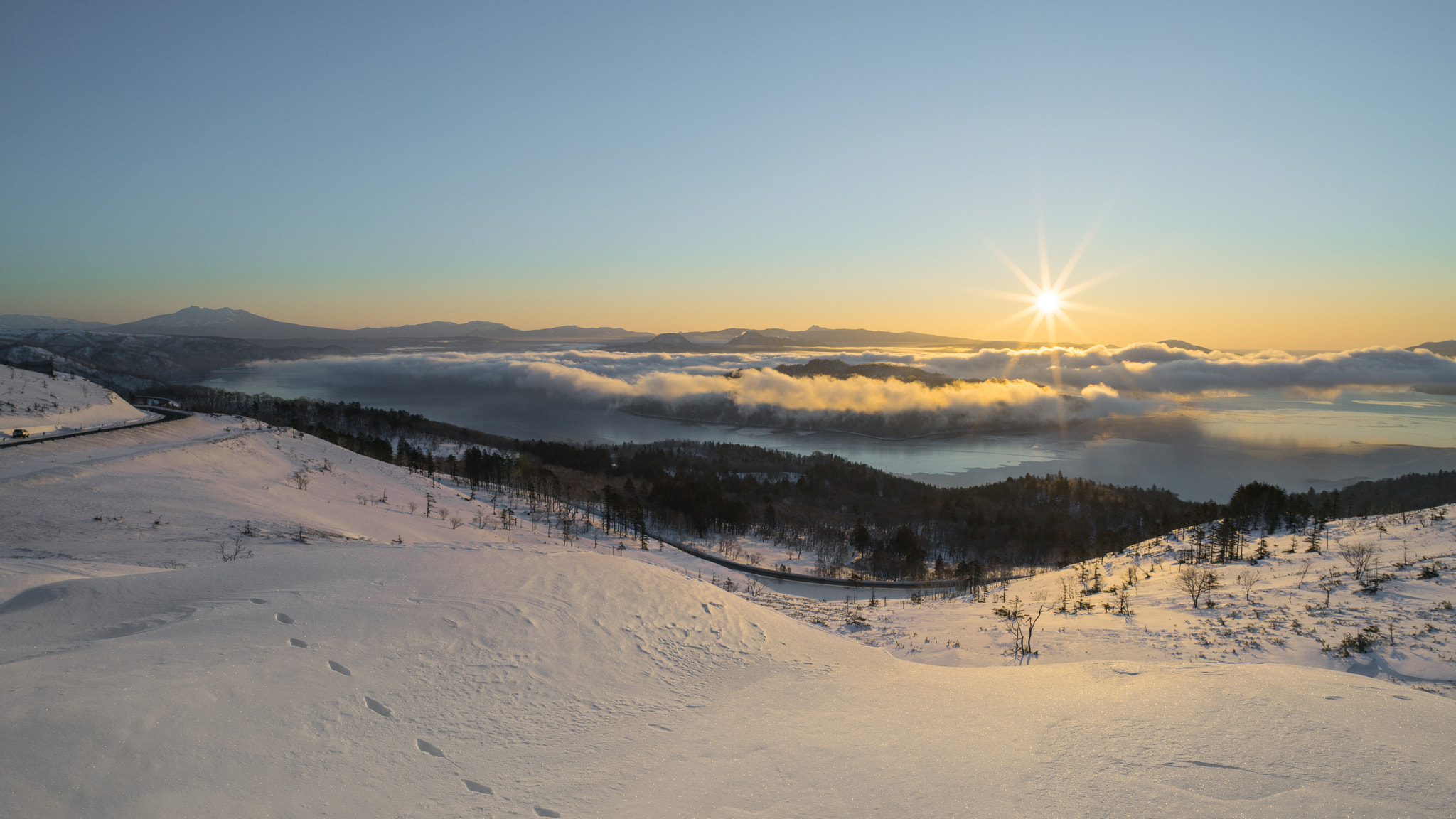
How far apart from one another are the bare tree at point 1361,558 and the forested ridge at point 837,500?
1093cm

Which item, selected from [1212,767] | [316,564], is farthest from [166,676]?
[1212,767]

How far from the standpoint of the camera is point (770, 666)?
26.4 feet

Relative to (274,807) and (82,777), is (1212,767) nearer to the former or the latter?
(274,807)

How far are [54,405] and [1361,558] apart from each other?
67112 mm

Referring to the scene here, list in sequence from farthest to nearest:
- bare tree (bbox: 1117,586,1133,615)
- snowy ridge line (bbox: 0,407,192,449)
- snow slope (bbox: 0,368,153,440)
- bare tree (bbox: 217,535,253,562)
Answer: snow slope (bbox: 0,368,153,440) < snowy ridge line (bbox: 0,407,192,449) < bare tree (bbox: 1117,586,1133,615) < bare tree (bbox: 217,535,253,562)

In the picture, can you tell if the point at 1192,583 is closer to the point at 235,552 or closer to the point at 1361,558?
the point at 1361,558

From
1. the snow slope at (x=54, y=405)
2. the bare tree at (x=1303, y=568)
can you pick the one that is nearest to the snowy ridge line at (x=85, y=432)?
the snow slope at (x=54, y=405)

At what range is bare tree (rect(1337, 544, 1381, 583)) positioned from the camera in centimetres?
1398

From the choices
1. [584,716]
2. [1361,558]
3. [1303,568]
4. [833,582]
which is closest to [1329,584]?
[1361,558]

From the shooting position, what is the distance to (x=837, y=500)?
108m

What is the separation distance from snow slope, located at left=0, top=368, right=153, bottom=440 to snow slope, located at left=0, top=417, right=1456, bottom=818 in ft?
122

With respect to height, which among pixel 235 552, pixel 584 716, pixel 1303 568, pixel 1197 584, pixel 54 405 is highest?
pixel 54 405

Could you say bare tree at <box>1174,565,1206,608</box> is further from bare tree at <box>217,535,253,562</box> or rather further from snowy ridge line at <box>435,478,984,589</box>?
snowy ridge line at <box>435,478,984,589</box>

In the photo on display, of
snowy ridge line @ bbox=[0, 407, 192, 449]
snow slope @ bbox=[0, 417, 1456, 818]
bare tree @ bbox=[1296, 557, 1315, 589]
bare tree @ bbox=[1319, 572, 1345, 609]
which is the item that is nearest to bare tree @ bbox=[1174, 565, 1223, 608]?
bare tree @ bbox=[1296, 557, 1315, 589]
